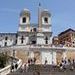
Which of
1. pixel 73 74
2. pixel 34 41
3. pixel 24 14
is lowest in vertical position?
pixel 73 74

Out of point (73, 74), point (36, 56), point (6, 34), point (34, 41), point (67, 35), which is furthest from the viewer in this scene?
point (67, 35)

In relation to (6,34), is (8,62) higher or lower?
lower

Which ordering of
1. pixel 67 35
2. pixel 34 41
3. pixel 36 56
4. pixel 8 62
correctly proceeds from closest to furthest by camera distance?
pixel 8 62 < pixel 36 56 < pixel 34 41 < pixel 67 35

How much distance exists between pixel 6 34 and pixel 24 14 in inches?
405

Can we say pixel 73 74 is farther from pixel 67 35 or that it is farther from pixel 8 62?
pixel 67 35

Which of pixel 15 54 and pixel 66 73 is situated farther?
pixel 15 54

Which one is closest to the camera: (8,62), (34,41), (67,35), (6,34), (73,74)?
(73,74)

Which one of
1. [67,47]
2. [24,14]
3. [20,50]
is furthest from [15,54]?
[24,14]

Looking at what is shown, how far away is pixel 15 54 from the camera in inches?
2977

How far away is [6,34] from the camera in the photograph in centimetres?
10025

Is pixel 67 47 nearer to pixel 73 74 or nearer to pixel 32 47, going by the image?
pixel 32 47

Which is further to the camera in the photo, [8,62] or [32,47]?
[32,47]

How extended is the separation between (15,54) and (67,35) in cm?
4204

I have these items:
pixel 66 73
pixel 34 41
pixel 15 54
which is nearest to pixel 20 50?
pixel 15 54
